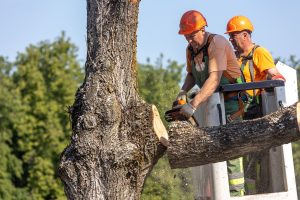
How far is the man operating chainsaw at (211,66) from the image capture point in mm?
8039

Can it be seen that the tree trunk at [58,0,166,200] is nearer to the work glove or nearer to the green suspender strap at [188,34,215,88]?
the work glove

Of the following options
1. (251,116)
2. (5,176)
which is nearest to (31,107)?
(5,176)

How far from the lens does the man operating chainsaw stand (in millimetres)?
8039

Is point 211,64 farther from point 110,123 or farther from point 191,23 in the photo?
point 110,123

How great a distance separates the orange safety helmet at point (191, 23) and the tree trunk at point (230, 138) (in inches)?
49.8

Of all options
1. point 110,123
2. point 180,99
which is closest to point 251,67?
point 180,99

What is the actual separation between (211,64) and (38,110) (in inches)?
1155

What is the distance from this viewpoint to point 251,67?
8.90 m

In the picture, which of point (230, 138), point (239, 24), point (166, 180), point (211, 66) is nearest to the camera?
point (230, 138)

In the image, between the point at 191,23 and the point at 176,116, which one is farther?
the point at 191,23

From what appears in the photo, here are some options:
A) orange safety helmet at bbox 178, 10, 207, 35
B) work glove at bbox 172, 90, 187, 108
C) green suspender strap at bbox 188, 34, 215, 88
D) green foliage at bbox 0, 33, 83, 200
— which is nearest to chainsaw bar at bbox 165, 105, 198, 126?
work glove at bbox 172, 90, 187, 108

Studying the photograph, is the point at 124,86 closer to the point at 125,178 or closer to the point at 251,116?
the point at 125,178

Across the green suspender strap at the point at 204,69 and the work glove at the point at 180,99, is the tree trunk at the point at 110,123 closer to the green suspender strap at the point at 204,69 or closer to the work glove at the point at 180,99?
the work glove at the point at 180,99

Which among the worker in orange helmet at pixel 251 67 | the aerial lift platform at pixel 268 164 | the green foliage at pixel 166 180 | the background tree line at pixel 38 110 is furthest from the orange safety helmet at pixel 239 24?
the background tree line at pixel 38 110
